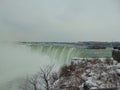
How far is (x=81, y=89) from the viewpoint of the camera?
37.8 meters

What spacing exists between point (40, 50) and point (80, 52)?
1049 inches

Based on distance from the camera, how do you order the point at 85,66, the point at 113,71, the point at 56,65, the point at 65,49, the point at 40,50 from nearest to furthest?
the point at 113,71 → the point at 85,66 → the point at 56,65 → the point at 65,49 → the point at 40,50

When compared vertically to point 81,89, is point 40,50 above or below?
above

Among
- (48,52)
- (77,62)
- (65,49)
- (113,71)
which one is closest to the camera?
(113,71)

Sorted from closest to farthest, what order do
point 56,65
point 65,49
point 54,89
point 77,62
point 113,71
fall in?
point 54,89 < point 113,71 < point 77,62 < point 56,65 < point 65,49

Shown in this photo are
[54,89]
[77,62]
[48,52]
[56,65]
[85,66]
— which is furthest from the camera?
[48,52]

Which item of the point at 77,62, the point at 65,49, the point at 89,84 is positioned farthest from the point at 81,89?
the point at 65,49

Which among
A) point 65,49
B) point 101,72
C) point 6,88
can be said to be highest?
point 65,49

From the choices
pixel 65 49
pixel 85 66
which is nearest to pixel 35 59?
pixel 65 49

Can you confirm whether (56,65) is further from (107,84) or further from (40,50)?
(107,84)

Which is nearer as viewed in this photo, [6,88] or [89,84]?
[89,84]

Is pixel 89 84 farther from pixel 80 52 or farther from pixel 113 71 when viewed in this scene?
pixel 80 52

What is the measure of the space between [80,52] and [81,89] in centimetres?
3908

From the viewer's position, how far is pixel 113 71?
43.7m
